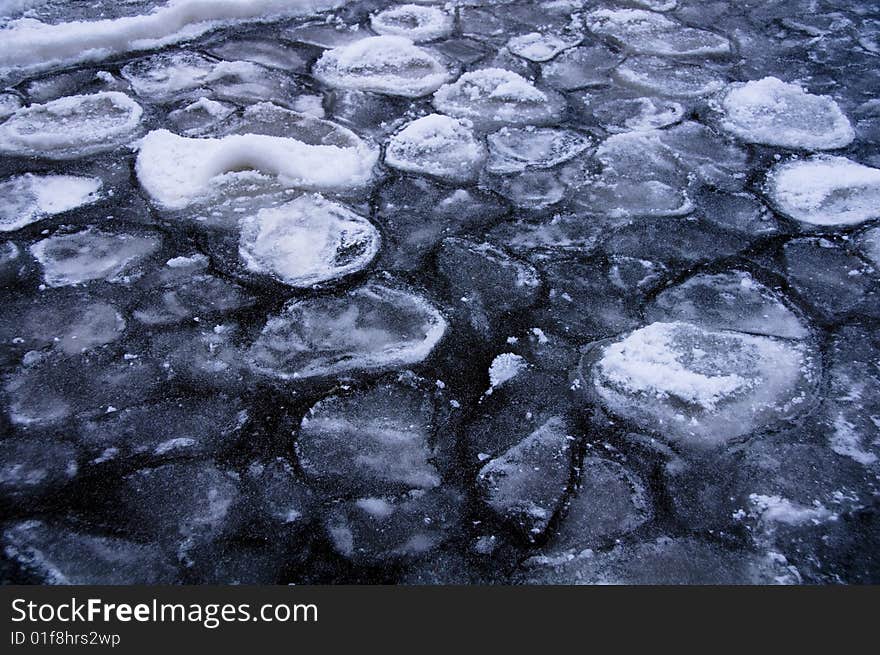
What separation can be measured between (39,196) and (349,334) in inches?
46.4

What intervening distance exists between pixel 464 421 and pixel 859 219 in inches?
57.7

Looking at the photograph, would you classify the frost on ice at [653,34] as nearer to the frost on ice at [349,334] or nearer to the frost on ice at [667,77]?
the frost on ice at [667,77]

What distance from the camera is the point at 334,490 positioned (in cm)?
138

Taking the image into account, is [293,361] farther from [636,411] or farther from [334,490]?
[636,411]

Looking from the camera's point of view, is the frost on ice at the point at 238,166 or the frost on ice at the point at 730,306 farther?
the frost on ice at the point at 238,166

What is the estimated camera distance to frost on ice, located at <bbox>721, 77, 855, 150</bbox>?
2482 mm

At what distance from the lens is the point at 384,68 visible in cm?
286

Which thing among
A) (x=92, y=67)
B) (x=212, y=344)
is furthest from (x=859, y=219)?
(x=92, y=67)

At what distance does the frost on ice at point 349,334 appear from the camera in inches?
64.3

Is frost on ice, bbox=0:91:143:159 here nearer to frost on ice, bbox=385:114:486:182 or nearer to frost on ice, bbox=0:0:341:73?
frost on ice, bbox=0:0:341:73

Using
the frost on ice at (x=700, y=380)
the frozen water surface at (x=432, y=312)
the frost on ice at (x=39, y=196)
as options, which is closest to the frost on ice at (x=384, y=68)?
the frozen water surface at (x=432, y=312)

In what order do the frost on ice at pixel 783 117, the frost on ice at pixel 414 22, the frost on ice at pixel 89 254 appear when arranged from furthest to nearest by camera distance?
1. the frost on ice at pixel 414 22
2. the frost on ice at pixel 783 117
3. the frost on ice at pixel 89 254

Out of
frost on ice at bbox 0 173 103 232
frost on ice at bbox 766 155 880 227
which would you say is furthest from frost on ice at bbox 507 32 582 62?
frost on ice at bbox 0 173 103 232

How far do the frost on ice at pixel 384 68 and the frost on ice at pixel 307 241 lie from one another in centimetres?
83
